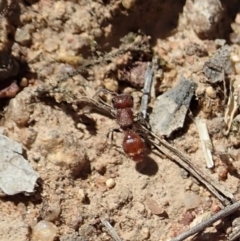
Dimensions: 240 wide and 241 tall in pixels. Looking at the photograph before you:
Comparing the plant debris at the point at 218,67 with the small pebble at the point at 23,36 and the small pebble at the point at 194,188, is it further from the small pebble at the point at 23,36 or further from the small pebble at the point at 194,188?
the small pebble at the point at 23,36

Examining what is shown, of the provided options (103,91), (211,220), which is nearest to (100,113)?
(103,91)

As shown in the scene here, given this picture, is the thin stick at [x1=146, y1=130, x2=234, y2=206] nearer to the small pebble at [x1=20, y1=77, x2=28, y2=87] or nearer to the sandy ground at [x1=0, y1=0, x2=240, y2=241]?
the sandy ground at [x1=0, y1=0, x2=240, y2=241]

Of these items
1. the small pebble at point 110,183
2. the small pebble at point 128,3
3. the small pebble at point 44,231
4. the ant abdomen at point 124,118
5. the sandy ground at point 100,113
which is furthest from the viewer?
the small pebble at point 128,3

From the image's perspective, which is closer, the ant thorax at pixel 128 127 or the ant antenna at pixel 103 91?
the ant thorax at pixel 128 127

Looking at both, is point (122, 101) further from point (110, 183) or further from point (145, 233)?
point (145, 233)

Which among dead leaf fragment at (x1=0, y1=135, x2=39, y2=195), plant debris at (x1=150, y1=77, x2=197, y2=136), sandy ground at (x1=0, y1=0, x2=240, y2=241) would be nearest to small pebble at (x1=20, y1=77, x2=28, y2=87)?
sandy ground at (x1=0, y1=0, x2=240, y2=241)

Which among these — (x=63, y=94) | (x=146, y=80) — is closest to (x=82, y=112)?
(x=63, y=94)

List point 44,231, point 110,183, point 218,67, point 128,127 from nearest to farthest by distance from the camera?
point 44,231
point 110,183
point 128,127
point 218,67

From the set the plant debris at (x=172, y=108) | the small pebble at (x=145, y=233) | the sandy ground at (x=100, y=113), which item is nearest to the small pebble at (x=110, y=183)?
the sandy ground at (x=100, y=113)
